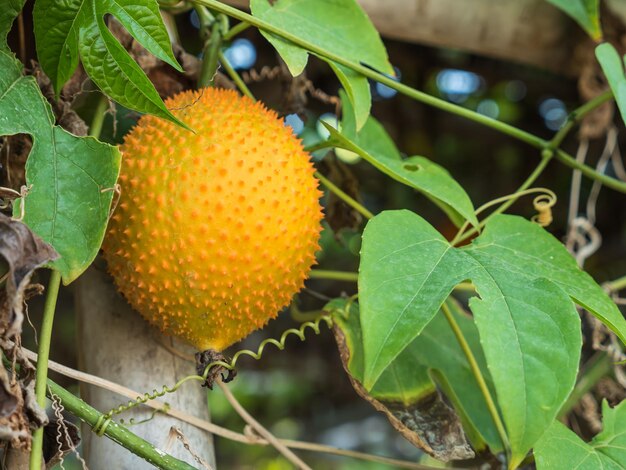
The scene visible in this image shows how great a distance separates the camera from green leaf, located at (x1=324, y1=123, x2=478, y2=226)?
2.47ft

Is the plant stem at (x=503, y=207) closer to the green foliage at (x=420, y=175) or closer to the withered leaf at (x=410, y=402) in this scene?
the green foliage at (x=420, y=175)

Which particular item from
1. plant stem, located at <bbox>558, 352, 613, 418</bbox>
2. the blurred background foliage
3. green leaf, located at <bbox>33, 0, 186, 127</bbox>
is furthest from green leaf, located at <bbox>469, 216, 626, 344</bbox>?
the blurred background foliage

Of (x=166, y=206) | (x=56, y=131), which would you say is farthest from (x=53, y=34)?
(x=166, y=206)

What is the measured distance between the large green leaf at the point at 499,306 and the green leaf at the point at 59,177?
228 mm

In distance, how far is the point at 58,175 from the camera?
664 mm

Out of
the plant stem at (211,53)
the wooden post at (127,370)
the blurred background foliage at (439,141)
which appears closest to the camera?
the wooden post at (127,370)

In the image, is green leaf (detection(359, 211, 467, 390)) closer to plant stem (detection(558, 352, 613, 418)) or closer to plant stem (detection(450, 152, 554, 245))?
plant stem (detection(450, 152, 554, 245))

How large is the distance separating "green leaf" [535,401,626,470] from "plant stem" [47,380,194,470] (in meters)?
0.33

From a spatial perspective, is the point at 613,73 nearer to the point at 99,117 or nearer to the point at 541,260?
the point at 541,260

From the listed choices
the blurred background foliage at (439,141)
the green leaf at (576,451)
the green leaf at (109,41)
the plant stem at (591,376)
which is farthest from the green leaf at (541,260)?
the blurred background foliage at (439,141)

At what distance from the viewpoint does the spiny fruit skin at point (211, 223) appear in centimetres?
67

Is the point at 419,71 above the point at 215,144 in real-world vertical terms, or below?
below

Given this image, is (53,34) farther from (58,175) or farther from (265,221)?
(265,221)

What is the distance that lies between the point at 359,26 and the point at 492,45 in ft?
1.58
